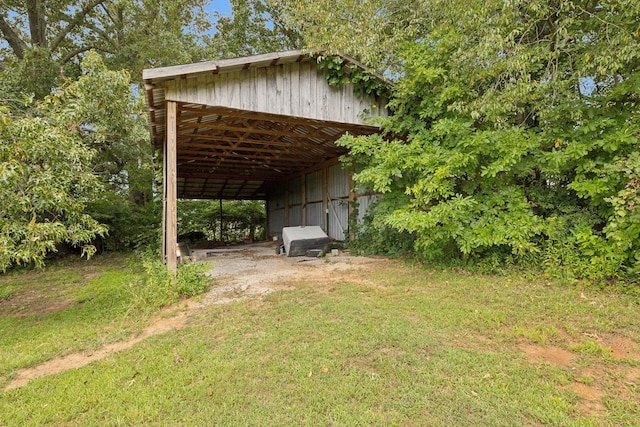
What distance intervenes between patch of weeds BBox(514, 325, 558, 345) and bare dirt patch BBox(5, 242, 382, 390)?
2.91 meters

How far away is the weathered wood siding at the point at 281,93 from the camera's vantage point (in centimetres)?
540

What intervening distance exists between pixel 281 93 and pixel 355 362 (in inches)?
203

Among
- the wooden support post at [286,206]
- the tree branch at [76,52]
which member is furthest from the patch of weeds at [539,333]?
the tree branch at [76,52]

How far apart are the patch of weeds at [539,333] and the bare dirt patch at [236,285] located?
2.91 meters

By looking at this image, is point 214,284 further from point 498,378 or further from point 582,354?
point 582,354

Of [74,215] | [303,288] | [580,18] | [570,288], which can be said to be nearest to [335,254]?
[303,288]

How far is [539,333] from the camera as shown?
2.98 m

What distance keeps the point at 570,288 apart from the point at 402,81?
4.35 m

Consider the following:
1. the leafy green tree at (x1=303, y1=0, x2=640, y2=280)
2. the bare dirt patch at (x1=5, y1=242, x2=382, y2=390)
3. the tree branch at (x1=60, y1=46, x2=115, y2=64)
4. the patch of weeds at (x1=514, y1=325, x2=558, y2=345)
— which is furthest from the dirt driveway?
the tree branch at (x1=60, y1=46, x2=115, y2=64)

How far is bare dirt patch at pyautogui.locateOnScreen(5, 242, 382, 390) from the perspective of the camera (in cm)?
289

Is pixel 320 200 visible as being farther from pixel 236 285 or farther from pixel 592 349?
pixel 592 349

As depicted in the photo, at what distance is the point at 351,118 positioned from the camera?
681 centimetres

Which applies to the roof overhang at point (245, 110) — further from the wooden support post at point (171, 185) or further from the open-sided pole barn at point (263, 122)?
the wooden support post at point (171, 185)

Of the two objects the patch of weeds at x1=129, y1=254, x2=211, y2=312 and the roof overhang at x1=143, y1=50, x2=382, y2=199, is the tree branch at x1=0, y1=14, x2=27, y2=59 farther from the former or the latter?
the patch of weeds at x1=129, y1=254, x2=211, y2=312
